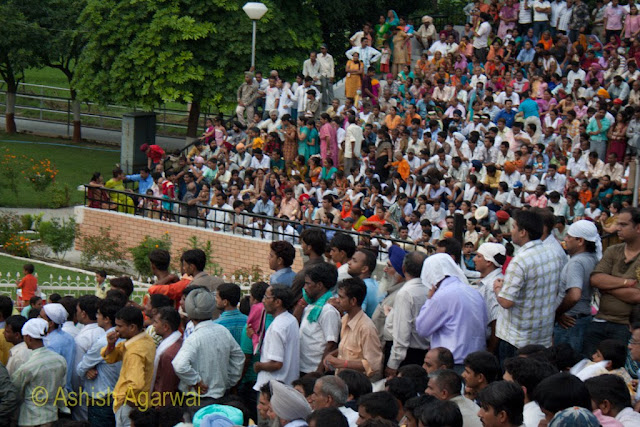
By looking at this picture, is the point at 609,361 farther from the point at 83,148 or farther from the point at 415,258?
the point at 83,148

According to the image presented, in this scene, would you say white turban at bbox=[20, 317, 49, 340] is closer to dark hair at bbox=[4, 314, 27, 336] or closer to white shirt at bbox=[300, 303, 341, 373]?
dark hair at bbox=[4, 314, 27, 336]

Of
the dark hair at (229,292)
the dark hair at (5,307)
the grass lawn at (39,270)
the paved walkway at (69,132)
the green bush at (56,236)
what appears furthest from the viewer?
the paved walkway at (69,132)

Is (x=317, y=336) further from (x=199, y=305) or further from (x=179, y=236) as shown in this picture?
(x=179, y=236)

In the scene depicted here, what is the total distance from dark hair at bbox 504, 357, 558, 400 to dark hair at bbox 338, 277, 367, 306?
1.73 metres

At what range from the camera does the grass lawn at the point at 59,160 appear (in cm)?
2835

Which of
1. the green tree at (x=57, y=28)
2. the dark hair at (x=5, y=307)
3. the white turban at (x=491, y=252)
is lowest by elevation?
the dark hair at (x=5, y=307)

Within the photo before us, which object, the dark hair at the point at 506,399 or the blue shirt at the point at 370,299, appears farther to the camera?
the blue shirt at the point at 370,299

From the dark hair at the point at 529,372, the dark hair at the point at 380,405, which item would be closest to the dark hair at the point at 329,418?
the dark hair at the point at 380,405

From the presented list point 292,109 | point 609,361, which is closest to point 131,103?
point 292,109

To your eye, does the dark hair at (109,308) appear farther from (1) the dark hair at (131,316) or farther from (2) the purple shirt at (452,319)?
(2) the purple shirt at (452,319)

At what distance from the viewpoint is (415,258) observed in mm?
9297

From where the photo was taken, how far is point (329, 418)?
693 centimetres

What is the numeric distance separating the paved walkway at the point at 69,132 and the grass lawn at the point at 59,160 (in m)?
1.10

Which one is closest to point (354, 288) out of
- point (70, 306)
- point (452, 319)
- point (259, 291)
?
point (452, 319)
